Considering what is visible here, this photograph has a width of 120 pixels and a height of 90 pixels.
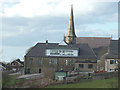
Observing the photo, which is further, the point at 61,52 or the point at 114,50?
the point at 61,52

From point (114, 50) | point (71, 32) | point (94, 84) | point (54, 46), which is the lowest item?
point (94, 84)

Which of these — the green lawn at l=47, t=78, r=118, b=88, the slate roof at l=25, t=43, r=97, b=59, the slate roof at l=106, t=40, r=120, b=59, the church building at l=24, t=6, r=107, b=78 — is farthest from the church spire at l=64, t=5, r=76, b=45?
the green lawn at l=47, t=78, r=118, b=88

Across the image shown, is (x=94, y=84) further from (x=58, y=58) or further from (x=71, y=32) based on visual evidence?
(x=71, y=32)

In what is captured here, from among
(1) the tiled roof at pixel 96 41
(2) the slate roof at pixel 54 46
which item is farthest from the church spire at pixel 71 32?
(2) the slate roof at pixel 54 46

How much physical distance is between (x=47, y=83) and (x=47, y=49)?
22.0 meters

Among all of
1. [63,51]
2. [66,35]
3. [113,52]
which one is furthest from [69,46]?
[66,35]

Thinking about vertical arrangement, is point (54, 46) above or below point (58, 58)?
above

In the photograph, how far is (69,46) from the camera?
4972cm

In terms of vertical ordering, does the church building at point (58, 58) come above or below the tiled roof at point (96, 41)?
below

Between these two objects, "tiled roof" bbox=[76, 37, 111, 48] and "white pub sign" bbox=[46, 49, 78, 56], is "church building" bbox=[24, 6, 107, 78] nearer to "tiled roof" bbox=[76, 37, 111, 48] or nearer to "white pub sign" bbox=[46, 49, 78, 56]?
"white pub sign" bbox=[46, 49, 78, 56]

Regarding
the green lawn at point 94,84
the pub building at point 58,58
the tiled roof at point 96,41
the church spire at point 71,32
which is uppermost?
the church spire at point 71,32

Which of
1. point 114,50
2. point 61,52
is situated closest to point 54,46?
point 61,52

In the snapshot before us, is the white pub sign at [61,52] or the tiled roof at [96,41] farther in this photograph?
the tiled roof at [96,41]

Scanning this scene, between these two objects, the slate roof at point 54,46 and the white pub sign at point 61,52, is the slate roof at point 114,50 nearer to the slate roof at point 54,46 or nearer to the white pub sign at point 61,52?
the slate roof at point 54,46
